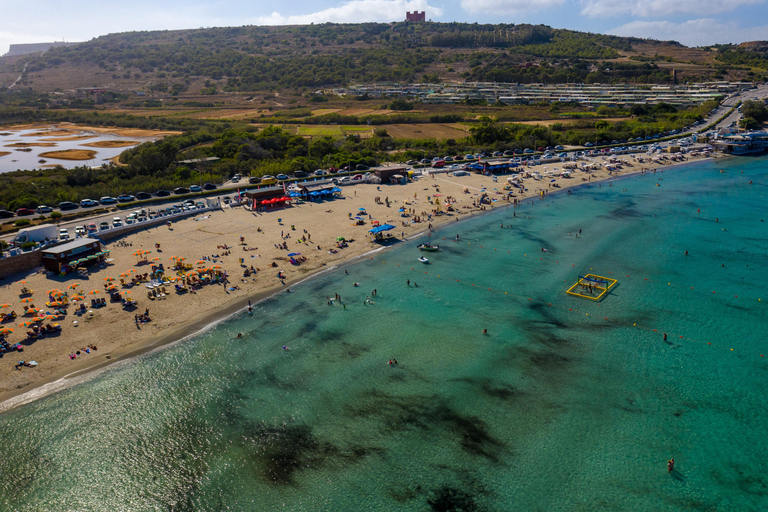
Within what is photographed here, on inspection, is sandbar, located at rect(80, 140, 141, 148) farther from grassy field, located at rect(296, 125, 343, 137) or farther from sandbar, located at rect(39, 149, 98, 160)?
grassy field, located at rect(296, 125, 343, 137)

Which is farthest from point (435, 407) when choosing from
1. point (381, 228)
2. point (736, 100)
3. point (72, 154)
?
point (736, 100)

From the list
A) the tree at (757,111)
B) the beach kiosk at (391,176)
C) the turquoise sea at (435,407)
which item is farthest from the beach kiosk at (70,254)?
the tree at (757,111)

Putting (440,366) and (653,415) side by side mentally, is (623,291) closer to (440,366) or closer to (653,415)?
(653,415)

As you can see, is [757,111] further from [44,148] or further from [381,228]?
[44,148]

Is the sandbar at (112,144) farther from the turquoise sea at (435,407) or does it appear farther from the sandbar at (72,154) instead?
the turquoise sea at (435,407)

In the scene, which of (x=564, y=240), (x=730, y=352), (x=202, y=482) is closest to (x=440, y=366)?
(x=202, y=482)
